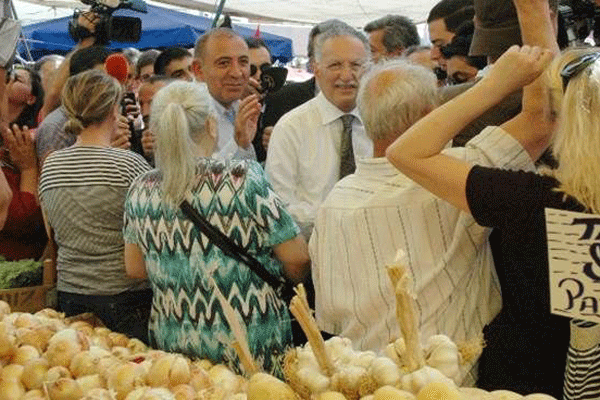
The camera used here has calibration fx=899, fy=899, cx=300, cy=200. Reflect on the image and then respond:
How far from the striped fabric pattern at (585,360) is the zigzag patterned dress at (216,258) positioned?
94cm

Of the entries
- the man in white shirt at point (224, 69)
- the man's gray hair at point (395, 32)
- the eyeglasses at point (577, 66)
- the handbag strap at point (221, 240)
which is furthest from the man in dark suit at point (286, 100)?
the eyeglasses at point (577, 66)

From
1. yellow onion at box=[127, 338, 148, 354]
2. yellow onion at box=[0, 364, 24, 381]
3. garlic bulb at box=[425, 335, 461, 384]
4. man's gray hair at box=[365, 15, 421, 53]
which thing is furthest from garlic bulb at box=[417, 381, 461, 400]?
man's gray hair at box=[365, 15, 421, 53]

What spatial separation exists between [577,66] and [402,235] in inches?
23.7

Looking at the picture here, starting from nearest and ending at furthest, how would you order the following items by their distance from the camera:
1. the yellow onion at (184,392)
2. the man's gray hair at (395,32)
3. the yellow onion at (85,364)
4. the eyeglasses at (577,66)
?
1. the eyeglasses at (577,66)
2. the yellow onion at (184,392)
3. the yellow onion at (85,364)
4. the man's gray hair at (395,32)

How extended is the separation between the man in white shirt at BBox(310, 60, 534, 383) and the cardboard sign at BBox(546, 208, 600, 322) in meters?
0.38

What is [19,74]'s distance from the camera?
15.3 feet

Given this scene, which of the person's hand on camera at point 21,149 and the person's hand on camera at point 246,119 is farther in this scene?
the person's hand on camera at point 21,149

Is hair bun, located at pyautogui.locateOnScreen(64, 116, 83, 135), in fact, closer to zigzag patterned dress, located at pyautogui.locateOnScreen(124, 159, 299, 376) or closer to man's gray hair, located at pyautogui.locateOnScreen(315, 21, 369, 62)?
zigzag patterned dress, located at pyautogui.locateOnScreen(124, 159, 299, 376)

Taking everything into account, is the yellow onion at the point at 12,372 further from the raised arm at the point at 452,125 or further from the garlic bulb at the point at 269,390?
the raised arm at the point at 452,125

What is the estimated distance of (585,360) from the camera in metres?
1.64

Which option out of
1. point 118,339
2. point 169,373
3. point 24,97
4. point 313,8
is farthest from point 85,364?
point 313,8

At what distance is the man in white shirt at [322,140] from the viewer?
3.10 meters

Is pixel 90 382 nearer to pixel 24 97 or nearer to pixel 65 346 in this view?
pixel 65 346

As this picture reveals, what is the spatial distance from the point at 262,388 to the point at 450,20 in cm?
234
